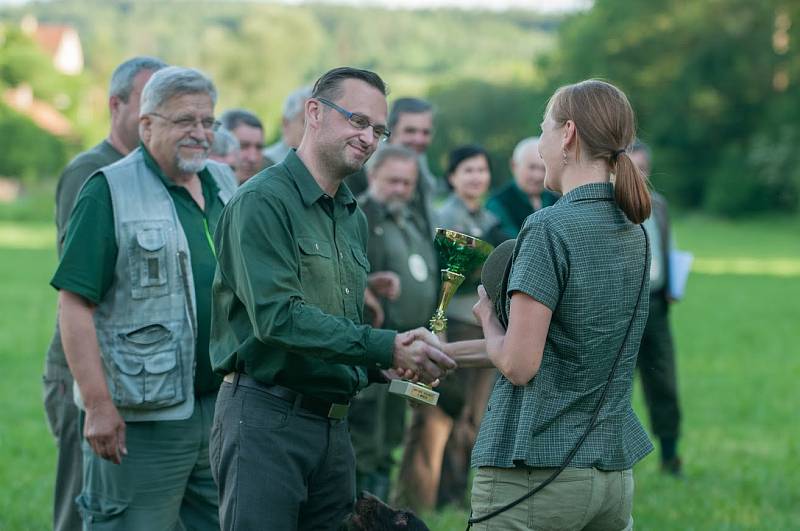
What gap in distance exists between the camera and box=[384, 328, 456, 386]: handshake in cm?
445

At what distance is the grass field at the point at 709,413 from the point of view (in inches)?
342

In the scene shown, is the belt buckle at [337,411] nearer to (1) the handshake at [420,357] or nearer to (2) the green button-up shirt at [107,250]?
(1) the handshake at [420,357]

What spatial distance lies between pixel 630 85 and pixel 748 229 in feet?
71.7

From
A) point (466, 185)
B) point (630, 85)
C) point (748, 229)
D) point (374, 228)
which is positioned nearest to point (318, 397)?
point (374, 228)

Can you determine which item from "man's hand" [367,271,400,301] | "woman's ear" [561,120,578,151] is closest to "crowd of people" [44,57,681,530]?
"woman's ear" [561,120,578,151]

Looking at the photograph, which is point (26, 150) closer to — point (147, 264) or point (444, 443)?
A: point (444, 443)

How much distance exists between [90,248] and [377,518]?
5.95 feet

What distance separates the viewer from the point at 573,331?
4.04m

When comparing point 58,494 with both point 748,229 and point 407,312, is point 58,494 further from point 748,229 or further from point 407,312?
point 748,229

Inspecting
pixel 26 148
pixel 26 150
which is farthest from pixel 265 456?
pixel 26 148

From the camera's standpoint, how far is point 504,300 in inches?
166

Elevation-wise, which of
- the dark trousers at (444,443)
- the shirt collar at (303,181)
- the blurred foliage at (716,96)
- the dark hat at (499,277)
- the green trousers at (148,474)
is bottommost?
the dark trousers at (444,443)

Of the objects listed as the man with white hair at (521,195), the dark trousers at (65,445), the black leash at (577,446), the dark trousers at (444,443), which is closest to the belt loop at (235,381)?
the black leash at (577,446)

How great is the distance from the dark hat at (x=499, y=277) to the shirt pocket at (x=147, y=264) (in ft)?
5.75
